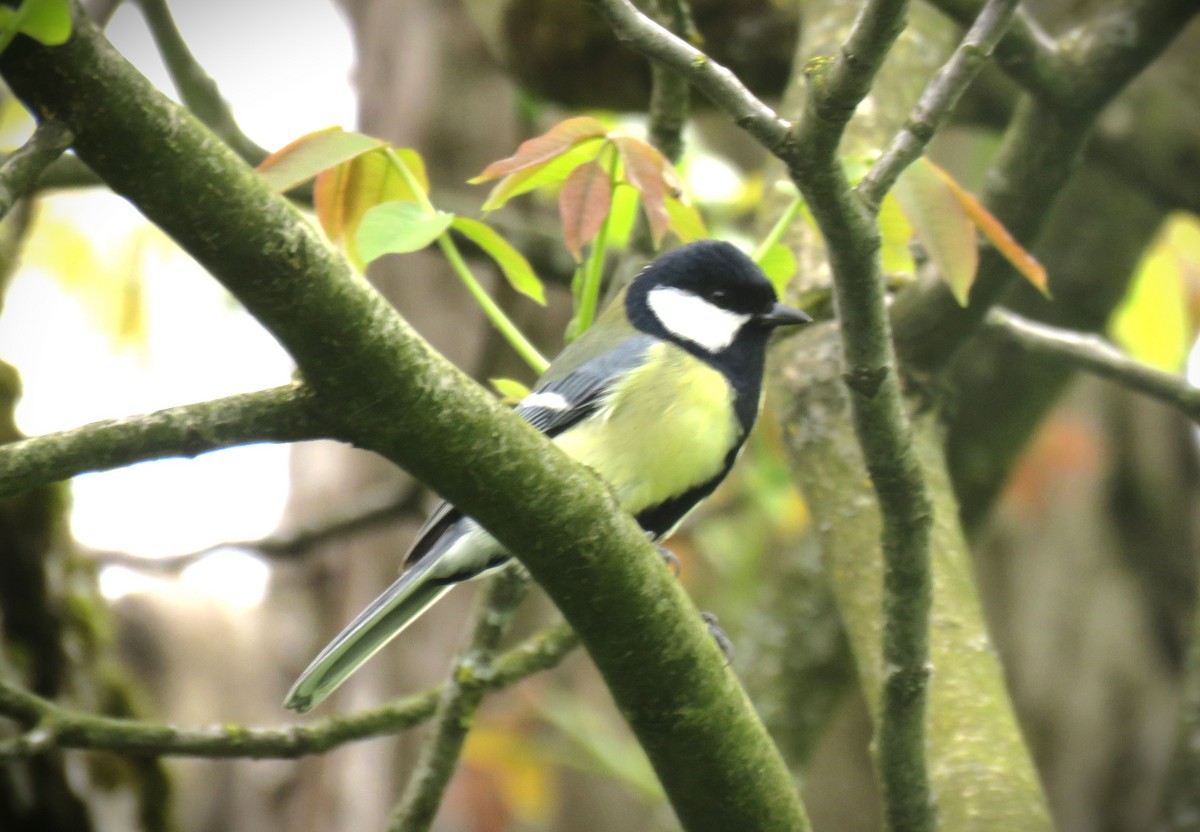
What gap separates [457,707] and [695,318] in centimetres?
95

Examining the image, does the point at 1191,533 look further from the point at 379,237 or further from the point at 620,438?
the point at 379,237

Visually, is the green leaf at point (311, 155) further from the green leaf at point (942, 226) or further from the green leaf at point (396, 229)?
the green leaf at point (942, 226)

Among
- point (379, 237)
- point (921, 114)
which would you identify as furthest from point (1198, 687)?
point (379, 237)

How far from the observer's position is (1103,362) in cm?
233

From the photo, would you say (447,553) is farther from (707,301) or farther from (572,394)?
(707,301)

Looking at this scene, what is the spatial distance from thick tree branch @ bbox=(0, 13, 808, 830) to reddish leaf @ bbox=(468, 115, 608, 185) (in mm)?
412

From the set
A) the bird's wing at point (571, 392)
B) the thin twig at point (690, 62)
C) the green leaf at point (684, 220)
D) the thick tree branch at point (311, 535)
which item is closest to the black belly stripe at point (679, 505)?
the bird's wing at point (571, 392)

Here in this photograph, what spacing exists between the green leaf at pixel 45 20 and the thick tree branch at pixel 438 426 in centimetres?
3

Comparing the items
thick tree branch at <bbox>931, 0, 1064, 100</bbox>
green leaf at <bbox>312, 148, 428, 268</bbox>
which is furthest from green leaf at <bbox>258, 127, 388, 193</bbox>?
thick tree branch at <bbox>931, 0, 1064, 100</bbox>

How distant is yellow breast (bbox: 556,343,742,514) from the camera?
2195 millimetres

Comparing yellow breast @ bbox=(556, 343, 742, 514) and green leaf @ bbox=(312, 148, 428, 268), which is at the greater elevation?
green leaf @ bbox=(312, 148, 428, 268)

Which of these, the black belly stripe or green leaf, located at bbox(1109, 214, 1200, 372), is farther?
green leaf, located at bbox(1109, 214, 1200, 372)

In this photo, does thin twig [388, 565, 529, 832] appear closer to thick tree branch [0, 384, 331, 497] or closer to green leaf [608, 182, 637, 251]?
A: green leaf [608, 182, 637, 251]

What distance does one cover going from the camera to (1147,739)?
14.8 ft
